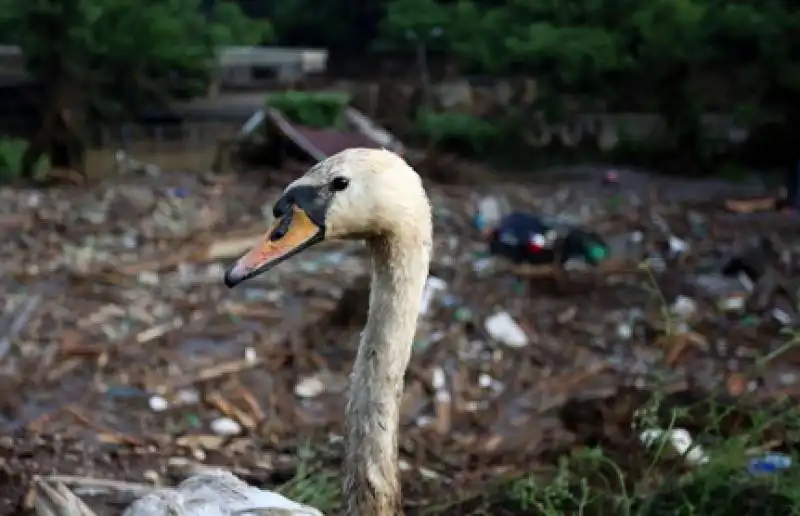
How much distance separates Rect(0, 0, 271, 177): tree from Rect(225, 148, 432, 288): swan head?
9818 millimetres

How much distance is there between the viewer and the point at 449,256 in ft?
20.8

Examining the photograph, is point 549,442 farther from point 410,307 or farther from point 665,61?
point 665,61

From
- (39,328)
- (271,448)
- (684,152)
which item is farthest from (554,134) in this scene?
(271,448)

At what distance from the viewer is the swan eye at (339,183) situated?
2.00m

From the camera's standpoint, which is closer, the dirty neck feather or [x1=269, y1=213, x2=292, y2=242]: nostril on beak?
[x1=269, y1=213, x2=292, y2=242]: nostril on beak

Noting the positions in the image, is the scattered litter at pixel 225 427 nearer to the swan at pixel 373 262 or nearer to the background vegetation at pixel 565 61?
the swan at pixel 373 262

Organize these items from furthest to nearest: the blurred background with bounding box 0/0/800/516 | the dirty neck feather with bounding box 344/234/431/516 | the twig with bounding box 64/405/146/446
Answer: the twig with bounding box 64/405/146/446, the blurred background with bounding box 0/0/800/516, the dirty neck feather with bounding box 344/234/431/516

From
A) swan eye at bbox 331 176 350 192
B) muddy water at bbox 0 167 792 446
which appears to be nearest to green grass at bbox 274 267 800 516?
muddy water at bbox 0 167 792 446

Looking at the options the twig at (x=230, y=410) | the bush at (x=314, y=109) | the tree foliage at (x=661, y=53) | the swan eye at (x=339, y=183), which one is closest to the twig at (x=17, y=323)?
the twig at (x=230, y=410)

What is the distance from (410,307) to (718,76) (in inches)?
382

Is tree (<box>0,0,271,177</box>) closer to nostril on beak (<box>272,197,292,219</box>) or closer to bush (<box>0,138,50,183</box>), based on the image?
bush (<box>0,138,50,183</box>)

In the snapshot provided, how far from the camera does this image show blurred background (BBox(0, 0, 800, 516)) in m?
3.45

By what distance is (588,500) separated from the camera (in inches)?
111

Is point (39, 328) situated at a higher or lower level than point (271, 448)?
lower
